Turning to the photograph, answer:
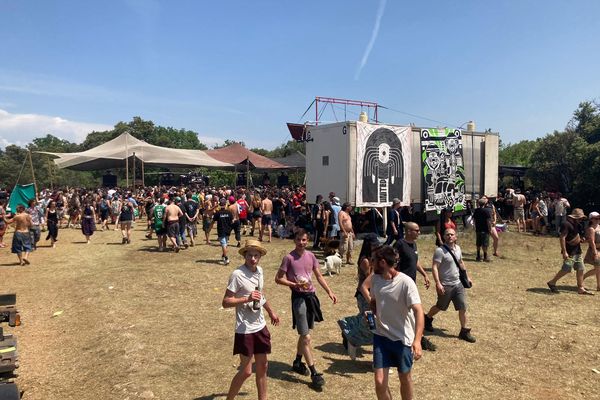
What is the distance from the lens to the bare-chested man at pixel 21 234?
11.8 meters

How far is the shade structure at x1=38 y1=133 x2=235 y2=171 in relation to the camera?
23453 millimetres

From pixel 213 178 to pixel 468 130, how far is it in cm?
3051

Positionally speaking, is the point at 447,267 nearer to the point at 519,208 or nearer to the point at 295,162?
the point at 519,208

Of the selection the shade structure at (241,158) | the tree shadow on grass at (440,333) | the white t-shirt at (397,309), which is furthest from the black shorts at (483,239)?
the shade structure at (241,158)

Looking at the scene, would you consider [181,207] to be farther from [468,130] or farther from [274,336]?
[468,130]

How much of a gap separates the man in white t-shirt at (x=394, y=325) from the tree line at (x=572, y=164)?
19.5m

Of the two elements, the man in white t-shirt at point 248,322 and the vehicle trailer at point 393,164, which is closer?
the man in white t-shirt at point 248,322

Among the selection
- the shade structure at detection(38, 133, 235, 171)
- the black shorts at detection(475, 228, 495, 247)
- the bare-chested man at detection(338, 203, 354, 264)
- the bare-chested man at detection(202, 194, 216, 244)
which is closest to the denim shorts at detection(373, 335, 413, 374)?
the bare-chested man at detection(338, 203, 354, 264)

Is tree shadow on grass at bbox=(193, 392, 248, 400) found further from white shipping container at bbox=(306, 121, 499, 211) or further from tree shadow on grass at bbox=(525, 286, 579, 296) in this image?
white shipping container at bbox=(306, 121, 499, 211)

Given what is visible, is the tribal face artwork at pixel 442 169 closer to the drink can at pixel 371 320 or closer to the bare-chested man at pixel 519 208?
the bare-chested man at pixel 519 208

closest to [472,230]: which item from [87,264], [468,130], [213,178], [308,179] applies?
[468,130]

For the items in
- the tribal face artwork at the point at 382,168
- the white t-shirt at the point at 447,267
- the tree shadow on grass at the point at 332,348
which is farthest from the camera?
the tribal face artwork at the point at 382,168

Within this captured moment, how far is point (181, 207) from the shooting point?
14594 mm

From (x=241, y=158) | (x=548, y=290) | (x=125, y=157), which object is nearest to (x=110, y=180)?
(x=125, y=157)
